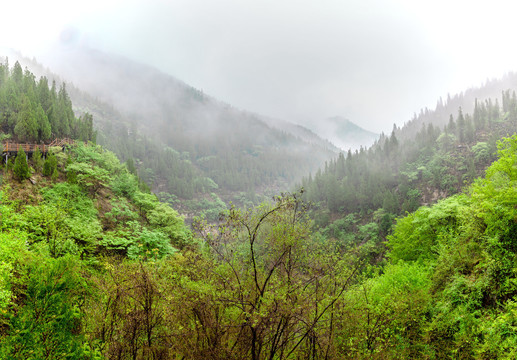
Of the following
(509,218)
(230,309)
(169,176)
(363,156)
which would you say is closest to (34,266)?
(230,309)

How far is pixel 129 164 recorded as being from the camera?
66.9 metres

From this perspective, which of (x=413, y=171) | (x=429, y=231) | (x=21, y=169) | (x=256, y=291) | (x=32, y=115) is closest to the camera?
(x=256, y=291)

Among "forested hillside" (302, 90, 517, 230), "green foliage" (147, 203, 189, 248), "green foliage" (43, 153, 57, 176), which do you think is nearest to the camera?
"green foliage" (43, 153, 57, 176)

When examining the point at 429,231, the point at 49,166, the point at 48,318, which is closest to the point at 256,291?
the point at 48,318

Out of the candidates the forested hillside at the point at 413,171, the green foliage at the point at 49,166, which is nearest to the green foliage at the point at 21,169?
the green foliage at the point at 49,166

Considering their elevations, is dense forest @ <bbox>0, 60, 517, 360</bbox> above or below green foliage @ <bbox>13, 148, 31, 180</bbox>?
below

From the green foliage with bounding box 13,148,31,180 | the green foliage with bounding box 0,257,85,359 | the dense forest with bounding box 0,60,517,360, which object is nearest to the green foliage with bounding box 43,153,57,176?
the dense forest with bounding box 0,60,517,360

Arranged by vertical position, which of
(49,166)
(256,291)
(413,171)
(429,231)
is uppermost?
(413,171)

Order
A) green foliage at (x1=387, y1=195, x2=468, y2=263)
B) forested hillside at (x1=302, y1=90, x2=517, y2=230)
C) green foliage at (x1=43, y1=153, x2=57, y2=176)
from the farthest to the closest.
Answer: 1. forested hillside at (x1=302, y1=90, x2=517, y2=230)
2. green foliage at (x1=43, y1=153, x2=57, y2=176)
3. green foliage at (x1=387, y1=195, x2=468, y2=263)

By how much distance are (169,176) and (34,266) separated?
529 feet

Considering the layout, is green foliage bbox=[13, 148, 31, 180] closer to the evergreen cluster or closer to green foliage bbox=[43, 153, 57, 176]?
green foliage bbox=[43, 153, 57, 176]

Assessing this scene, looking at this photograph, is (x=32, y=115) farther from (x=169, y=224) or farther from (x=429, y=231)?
(x=429, y=231)

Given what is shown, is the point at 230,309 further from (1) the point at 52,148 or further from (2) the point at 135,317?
(1) the point at 52,148

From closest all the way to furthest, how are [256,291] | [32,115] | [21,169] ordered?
1. [256,291]
2. [21,169]
3. [32,115]
